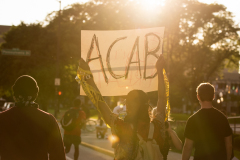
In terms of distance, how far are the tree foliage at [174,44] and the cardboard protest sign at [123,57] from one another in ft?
102

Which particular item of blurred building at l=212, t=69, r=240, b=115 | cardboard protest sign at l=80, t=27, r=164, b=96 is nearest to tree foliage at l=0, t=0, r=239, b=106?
cardboard protest sign at l=80, t=27, r=164, b=96

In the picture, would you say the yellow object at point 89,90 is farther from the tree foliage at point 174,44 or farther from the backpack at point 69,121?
the tree foliage at point 174,44

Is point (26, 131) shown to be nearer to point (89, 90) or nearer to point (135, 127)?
point (89, 90)

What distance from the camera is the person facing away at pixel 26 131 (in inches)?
119

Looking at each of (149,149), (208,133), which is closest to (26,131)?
(149,149)

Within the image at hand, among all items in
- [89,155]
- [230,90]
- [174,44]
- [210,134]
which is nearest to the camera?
[210,134]

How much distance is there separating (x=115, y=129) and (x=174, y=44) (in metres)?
36.6

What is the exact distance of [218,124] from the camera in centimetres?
407

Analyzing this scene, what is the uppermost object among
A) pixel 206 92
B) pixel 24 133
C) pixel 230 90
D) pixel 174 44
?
pixel 174 44

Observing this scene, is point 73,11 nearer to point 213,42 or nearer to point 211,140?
point 213,42

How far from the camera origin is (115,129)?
3.30 metres

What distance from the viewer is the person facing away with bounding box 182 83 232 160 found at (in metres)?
4.05

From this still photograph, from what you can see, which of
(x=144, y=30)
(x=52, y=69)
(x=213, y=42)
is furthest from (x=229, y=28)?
(x=144, y=30)

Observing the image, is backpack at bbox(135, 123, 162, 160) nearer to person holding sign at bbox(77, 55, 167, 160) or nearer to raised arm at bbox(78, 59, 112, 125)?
person holding sign at bbox(77, 55, 167, 160)
